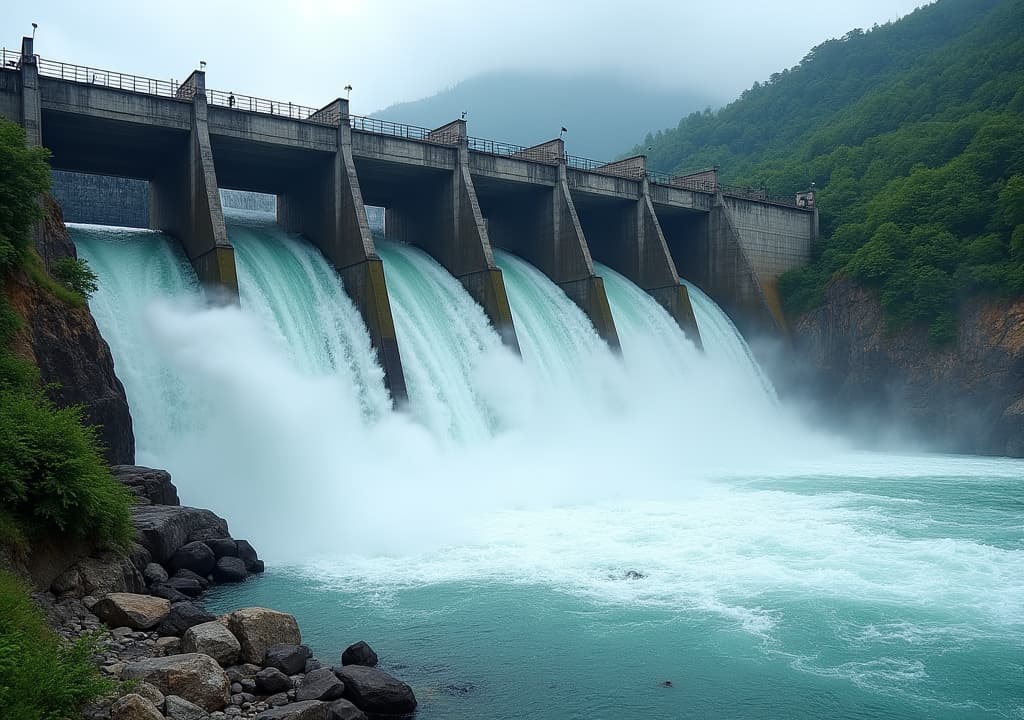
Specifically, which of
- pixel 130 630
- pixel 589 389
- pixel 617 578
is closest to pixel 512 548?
pixel 617 578

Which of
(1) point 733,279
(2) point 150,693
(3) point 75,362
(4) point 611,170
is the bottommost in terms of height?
(2) point 150,693

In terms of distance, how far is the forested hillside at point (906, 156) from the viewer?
4175 cm

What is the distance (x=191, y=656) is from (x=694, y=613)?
8084 millimetres

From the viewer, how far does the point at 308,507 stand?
2170 cm

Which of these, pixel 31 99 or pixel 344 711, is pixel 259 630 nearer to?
pixel 344 711

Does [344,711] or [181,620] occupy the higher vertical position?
[181,620]

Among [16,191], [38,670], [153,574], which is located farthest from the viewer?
[16,191]

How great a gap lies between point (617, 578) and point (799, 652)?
4.36 m

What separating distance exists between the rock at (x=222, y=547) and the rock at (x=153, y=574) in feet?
5.40

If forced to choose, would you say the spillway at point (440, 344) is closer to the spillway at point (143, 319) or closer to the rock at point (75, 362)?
the spillway at point (143, 319)

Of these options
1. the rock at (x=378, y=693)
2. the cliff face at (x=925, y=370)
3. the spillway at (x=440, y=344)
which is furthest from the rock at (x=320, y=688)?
the cliff face at (x=925, y=370)

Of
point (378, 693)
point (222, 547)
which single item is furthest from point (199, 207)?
Answer: point (378, 693)

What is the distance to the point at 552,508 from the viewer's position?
2398 centimetres

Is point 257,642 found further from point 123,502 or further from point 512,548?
point 512,548
